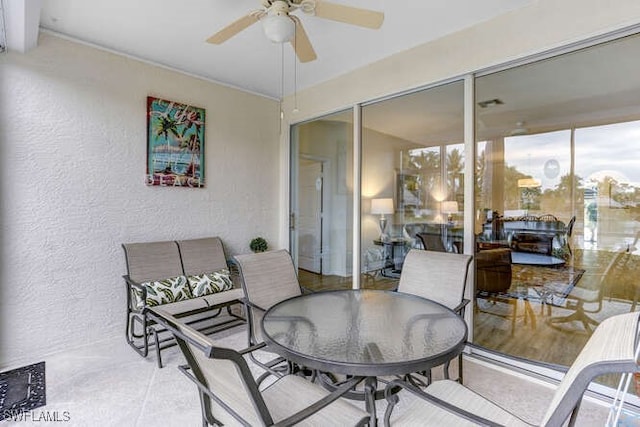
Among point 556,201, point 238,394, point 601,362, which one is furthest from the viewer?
point 556,201

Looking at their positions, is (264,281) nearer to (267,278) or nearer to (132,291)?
(267,278)

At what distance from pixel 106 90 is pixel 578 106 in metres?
4.74

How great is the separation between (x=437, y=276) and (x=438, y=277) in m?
0.01

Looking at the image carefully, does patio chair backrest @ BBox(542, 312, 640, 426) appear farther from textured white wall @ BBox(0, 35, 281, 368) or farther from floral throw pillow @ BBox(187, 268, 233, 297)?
textured white wall @ BBox(0, 35, 281, 368)

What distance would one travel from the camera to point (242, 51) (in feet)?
10.5

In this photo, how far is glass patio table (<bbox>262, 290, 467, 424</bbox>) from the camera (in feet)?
4.42

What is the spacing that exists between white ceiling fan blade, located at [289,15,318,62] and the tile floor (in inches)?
98.9

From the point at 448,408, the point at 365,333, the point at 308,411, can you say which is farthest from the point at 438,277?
the point at 308,411

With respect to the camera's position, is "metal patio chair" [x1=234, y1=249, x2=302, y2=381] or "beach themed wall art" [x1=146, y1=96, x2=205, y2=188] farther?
"beach themed wall art" [x1=146, y1=96, x2=205, y2=188]

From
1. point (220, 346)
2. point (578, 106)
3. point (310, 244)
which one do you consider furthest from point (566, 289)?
point (220, 346)

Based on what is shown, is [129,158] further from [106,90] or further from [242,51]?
[242,51]

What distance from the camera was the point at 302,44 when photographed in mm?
2289

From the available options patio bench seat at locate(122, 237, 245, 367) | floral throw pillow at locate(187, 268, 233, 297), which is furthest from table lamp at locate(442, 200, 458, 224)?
floral throw pillow at locate(187, 268, 233, 297)

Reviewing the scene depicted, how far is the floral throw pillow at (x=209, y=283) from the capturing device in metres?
3.25
